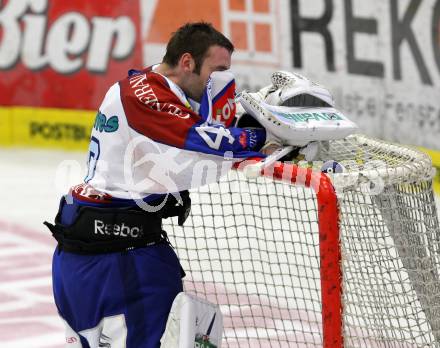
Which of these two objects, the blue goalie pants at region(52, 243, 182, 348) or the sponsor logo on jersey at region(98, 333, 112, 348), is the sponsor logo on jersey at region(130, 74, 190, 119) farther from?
the sponsor logo on jersey at region(98, 333, 112, 348)

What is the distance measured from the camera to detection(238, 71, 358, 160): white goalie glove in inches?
130

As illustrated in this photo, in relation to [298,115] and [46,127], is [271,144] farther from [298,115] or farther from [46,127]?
[46,127]

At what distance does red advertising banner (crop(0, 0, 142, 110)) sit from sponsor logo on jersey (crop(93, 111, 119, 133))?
6499 mm

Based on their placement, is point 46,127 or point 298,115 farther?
point 46,127

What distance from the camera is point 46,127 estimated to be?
10.6 meters

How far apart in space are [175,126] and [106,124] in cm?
28

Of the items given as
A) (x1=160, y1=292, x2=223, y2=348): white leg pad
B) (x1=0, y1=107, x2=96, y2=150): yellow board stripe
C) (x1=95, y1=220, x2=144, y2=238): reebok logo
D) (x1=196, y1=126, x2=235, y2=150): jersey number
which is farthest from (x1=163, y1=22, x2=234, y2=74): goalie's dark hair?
(x1=0, y1=107, x2=96, y2=150): yellow board stripe

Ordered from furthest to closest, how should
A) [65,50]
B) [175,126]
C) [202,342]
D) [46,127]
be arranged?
[46,127]
[65,50]
[202,342]
[175,126]

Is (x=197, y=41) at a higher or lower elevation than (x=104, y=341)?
higher

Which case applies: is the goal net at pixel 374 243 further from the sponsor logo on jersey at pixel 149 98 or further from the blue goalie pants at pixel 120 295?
the blue goalie pants at pixel 120 295

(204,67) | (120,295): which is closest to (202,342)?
(120,295)

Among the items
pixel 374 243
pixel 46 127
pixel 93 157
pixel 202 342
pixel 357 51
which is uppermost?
pixel 93 157

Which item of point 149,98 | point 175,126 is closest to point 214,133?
point 175,126

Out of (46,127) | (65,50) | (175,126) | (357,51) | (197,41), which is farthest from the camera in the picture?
(46,127)
